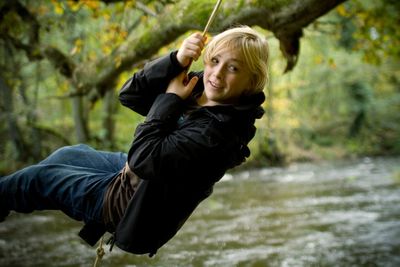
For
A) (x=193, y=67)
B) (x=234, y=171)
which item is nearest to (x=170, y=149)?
(x=193, y=67)

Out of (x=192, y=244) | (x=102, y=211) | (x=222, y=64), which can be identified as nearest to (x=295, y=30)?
(x=222, y=64)

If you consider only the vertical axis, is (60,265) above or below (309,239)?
above

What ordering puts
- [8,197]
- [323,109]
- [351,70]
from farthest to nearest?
[323,109] → [351,70] → [8,197]

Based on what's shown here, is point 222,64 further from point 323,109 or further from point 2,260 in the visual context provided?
point 323,109

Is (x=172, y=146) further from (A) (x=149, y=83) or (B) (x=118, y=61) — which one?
(B) (x=118, y=61)

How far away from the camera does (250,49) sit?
7.59 feet

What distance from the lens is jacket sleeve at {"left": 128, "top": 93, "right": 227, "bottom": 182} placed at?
2.20m

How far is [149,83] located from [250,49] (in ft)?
1.90

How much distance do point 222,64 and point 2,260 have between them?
15.5ft

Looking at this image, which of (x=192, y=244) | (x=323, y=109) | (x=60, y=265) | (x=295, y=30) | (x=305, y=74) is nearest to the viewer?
(x=295, y=30)

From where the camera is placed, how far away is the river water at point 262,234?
574cm

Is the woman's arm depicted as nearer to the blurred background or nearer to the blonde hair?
the blonde hair

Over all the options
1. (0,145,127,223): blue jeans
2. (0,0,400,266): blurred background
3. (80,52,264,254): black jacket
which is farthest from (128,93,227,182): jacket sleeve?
(0,0,400,266): blurred background

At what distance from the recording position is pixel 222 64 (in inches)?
91.7
